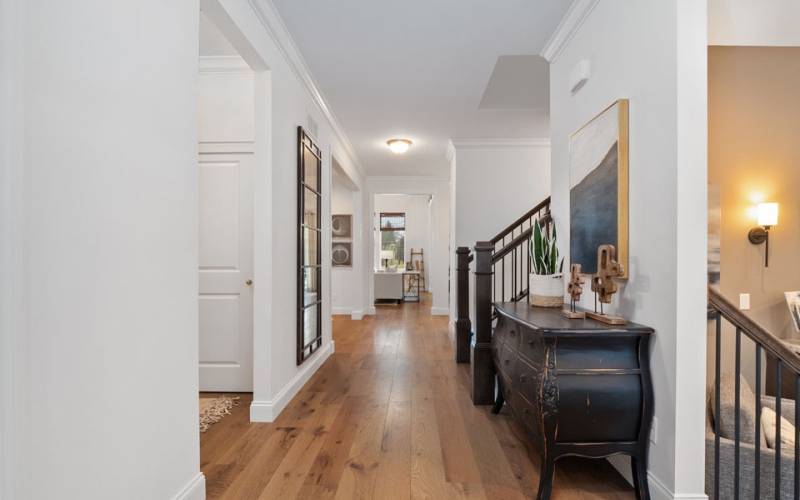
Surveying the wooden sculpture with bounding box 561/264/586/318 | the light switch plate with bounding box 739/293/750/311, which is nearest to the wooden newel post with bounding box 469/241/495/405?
the wooden sculpture with bounding box 561/264/586/318

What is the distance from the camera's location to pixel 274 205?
9.24 ft

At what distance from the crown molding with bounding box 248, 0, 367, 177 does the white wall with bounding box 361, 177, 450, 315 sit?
322cm

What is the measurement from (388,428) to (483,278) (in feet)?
3.87

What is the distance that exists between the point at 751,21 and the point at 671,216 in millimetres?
1223

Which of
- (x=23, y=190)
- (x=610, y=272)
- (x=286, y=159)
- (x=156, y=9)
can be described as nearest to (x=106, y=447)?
(x=23, y=190)

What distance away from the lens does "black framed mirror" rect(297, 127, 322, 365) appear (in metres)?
3.39

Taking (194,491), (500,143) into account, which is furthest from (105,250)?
(500,143)

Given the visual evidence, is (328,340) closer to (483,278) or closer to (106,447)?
(483,278)

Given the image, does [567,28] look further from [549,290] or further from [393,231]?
[393,231]

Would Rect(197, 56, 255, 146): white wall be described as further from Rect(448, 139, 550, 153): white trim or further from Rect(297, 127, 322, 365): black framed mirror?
Rect(448, 139, 550, 153): white trim

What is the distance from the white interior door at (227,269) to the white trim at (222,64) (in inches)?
25.8

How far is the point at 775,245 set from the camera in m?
2.98

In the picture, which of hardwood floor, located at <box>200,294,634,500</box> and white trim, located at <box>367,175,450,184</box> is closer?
hardwood floor, located at <box>200,294,634,500</box>

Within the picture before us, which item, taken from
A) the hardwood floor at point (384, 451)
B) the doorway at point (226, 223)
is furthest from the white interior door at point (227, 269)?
the hardwood floor at point (384, 451)
